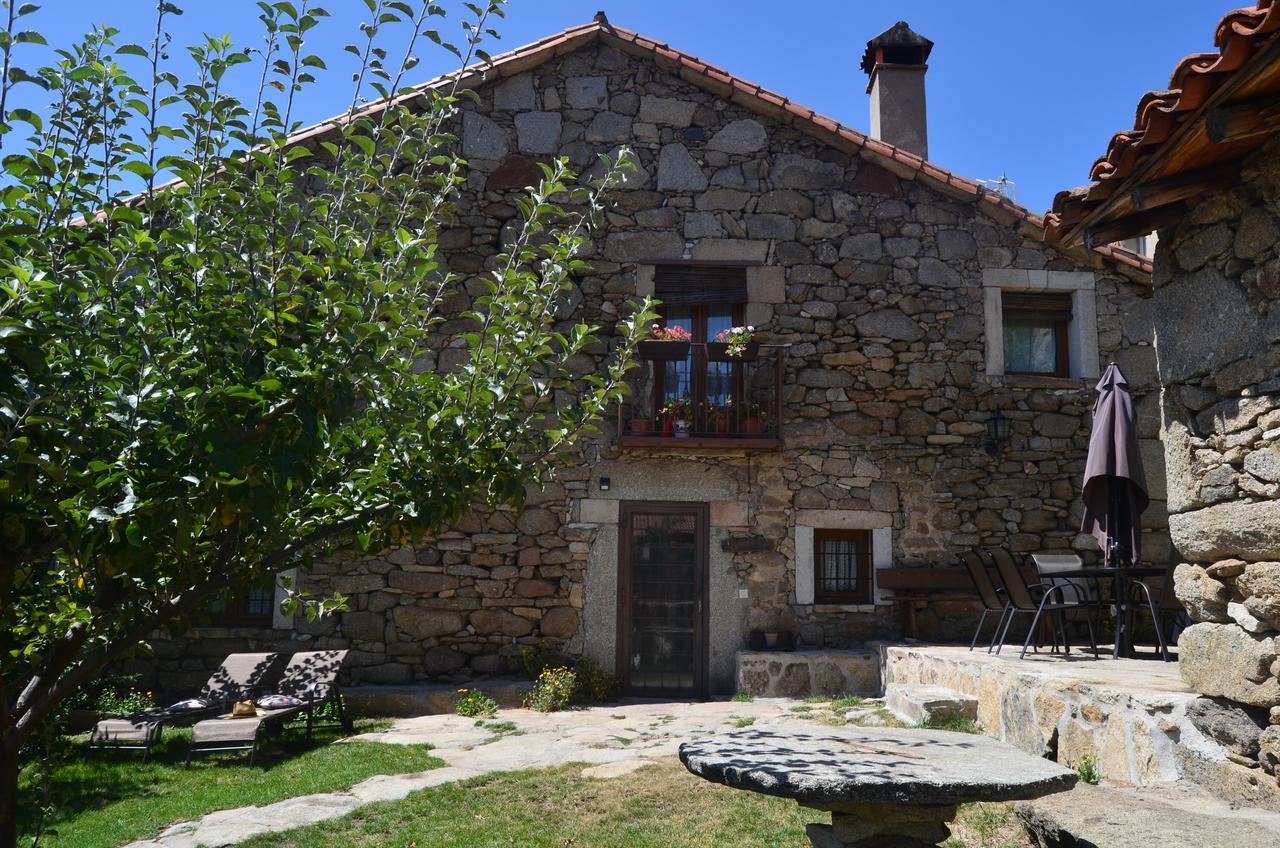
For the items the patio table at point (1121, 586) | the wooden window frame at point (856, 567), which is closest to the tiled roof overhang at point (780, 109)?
the wooden window frame at point (856, 567)

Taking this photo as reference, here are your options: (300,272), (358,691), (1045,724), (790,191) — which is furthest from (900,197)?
(300,272)

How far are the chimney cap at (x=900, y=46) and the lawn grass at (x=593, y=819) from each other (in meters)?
8.37

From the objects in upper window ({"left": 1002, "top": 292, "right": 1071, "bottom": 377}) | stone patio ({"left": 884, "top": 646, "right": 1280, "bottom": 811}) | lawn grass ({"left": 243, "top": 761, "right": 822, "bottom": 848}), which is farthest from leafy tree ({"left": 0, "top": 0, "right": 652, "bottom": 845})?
upper window ({"left": 1002, "top": 292, "right": 1071, "bottom": 377})

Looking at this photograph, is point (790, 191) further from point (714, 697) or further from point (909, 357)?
point (714, 697)

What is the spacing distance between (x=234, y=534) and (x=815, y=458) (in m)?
6.84

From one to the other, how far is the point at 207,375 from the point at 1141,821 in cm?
290

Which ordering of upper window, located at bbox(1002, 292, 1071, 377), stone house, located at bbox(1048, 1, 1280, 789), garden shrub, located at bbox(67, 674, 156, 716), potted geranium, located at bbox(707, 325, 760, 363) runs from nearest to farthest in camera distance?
stone house, located at bbox(1048, 1, 1280, 789), garden shrub, located at bbox(67, 674, 156, 716), potted geranium, located at bbox(707, 325, 760, 363), upper window, located at bbox(1002, 292, 1071, 377)

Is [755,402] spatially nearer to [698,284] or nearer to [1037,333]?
[698,284]


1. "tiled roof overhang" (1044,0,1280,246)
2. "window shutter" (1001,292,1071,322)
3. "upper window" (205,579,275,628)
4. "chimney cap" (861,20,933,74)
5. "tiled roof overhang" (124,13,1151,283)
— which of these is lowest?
"upper window" (205,579,275,628)

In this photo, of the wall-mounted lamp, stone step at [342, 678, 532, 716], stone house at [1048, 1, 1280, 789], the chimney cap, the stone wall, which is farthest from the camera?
the chimney cap

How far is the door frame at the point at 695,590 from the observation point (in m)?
8.48

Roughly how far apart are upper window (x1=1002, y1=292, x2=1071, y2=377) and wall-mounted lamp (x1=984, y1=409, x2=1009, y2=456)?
0.63 metres

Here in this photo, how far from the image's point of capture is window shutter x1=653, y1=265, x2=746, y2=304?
9047 millimetres

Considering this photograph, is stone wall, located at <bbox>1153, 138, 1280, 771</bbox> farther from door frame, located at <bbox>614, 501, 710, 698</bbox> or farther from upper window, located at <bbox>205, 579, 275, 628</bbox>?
upper window, located at <bbox>205, 579, 275, 628</bbox>
